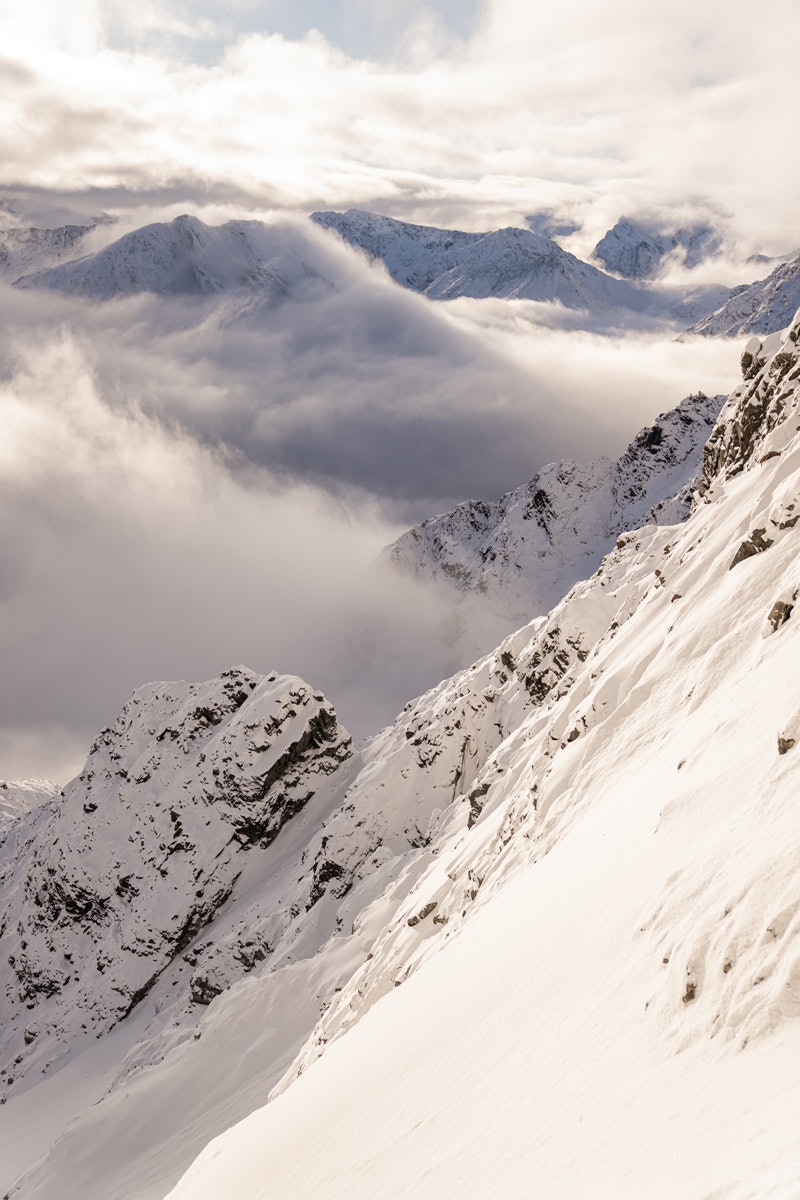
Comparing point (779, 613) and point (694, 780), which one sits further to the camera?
point (779, 613)

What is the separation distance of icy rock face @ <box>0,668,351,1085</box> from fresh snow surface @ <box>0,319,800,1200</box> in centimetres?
2117

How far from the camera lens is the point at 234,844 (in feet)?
383

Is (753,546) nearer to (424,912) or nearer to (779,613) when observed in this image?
(779,613)

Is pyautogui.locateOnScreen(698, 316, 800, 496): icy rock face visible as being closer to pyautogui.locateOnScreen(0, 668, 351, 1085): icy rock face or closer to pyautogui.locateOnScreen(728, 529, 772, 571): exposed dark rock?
pyautogui.locateOnScreen(728, 529, 772, 571): exposed dark rock

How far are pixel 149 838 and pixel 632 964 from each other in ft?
388

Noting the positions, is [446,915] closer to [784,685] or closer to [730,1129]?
[784,685]

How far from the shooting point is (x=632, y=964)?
15867mm

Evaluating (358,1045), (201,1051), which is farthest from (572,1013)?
(201,1051)

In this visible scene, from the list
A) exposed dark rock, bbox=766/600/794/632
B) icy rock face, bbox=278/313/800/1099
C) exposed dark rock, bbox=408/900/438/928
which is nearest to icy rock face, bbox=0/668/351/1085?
icy rock face, bbox=278/313/800/1099

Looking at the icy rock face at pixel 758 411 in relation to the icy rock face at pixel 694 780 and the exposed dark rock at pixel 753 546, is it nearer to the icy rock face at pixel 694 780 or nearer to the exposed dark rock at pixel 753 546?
the icy rock face at pixel 694 780

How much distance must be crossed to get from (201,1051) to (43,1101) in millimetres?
45301

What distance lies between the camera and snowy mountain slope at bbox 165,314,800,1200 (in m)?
12.2

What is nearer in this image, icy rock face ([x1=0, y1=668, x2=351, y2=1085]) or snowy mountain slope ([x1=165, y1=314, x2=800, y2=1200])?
snowy mountain slope ([x1=165, y1=314, x2=800, y2=1200])

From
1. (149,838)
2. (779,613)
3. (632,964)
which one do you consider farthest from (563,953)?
(149,838)
